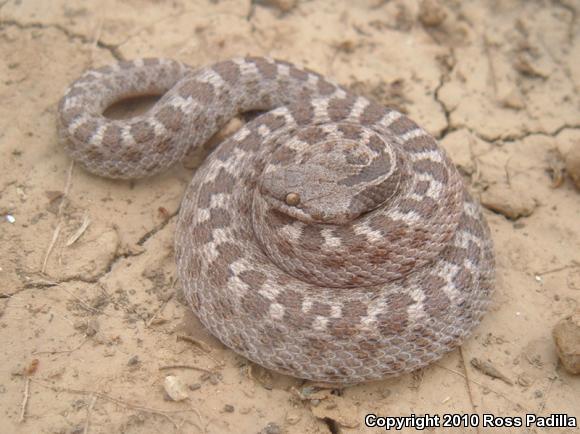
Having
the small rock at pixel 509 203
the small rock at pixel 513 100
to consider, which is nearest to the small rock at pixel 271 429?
the small rock at pixel 509 203

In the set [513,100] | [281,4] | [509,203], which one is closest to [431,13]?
[513,100]

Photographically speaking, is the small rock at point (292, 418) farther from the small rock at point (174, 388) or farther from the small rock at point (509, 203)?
the small rock at point (509, 203)

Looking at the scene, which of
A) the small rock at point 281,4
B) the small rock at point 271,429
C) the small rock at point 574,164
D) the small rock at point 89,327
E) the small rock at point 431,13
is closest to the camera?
the small rock at point 271,429

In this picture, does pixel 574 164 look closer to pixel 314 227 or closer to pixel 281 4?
pixel 314 227

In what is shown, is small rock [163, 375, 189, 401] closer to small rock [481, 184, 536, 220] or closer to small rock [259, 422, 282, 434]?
small rock [259, 422, 282, 434]

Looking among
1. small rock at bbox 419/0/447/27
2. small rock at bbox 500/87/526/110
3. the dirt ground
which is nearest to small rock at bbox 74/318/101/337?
the dirt ground
